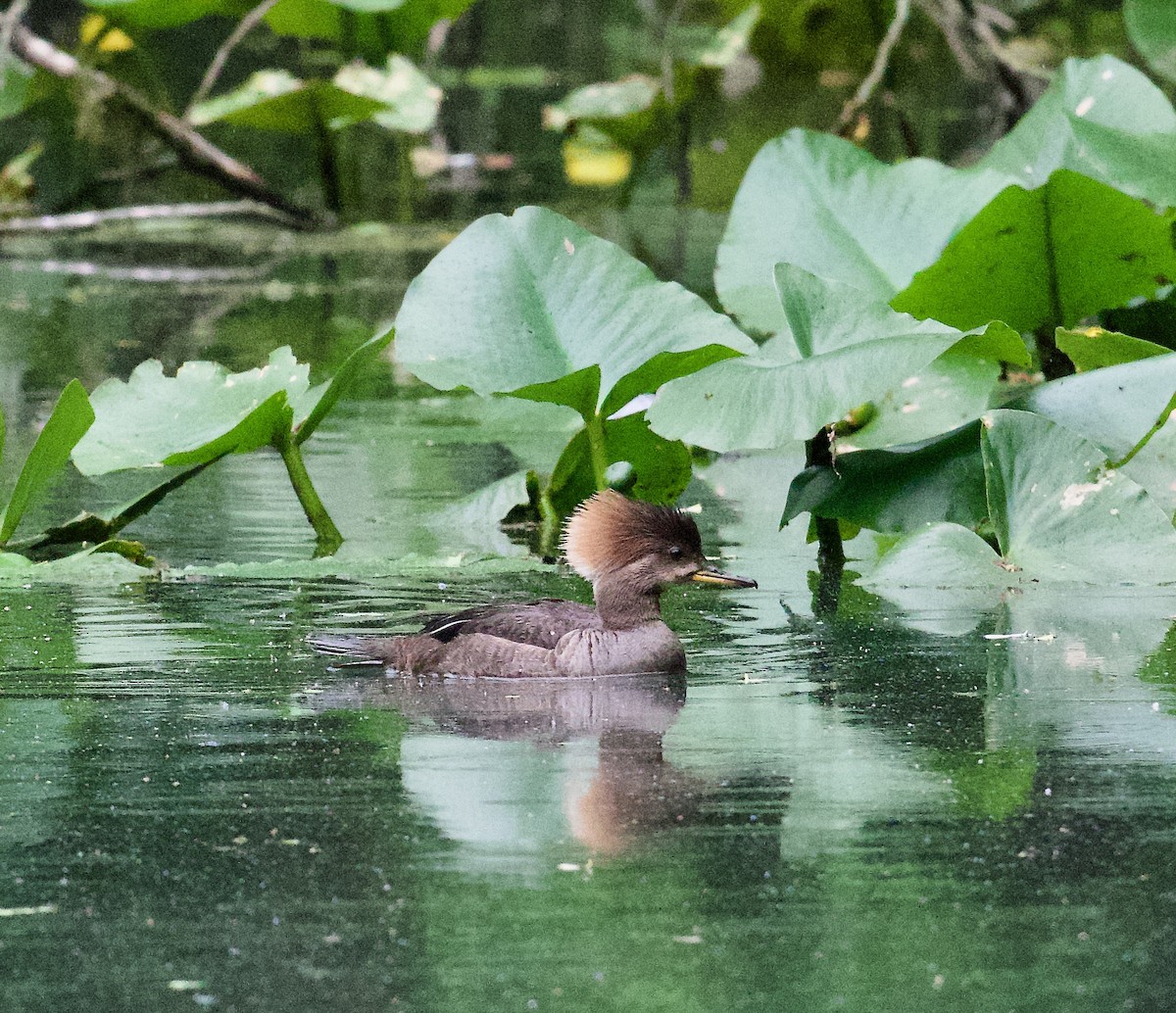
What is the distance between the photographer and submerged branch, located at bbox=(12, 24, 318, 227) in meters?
9.62

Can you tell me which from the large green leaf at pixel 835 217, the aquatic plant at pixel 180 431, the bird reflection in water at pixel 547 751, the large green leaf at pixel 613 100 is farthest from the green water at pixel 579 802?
the large green leaf at pixel 613 100

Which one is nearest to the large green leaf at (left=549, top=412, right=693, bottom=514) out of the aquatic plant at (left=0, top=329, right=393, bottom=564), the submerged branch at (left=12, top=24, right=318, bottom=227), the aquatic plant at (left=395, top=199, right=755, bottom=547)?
the aquatic plant at (left=395, top=199, right=755, bottom=547)

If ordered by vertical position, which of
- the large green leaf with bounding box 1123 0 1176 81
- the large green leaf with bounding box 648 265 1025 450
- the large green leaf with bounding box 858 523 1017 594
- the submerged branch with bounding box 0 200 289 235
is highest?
the large green leaf with bounding box 1123 0 1176 81

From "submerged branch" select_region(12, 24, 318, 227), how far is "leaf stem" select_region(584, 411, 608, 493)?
5914 millimetres

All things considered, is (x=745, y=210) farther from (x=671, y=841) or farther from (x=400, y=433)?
(x=671, y=841)

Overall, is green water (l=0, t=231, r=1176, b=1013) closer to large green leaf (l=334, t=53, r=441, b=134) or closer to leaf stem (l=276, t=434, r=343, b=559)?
leaf stem (l=276, t=434, r=343, b=559)

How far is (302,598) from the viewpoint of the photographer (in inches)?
154

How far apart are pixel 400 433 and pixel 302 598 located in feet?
6.33

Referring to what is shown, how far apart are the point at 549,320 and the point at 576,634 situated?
968 mm

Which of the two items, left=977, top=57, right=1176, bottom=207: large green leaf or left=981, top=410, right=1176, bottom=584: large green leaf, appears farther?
left=977, top=57, right=1176, bottom=207: large green leaf

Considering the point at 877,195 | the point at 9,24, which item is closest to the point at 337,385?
the point at 877,195

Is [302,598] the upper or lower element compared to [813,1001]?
lower

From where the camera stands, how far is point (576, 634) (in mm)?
3430

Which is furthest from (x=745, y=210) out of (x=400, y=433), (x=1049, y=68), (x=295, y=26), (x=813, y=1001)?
(x=295, y=26)
